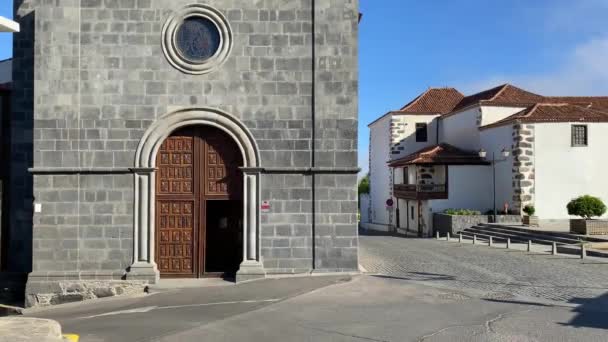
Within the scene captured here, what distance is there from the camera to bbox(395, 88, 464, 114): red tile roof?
37906mm

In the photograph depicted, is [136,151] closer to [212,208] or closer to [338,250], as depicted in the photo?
[212,208]

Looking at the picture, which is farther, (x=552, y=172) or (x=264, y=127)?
(x=552, y=172)

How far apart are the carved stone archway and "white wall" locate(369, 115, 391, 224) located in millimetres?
27403

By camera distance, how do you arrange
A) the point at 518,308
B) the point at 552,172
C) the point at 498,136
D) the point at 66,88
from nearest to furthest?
the point at 518,308
the point at 66,88
the point at 552,172
the point at 498,136

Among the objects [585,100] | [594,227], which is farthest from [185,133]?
[585,100]

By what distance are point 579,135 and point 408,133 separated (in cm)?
1334

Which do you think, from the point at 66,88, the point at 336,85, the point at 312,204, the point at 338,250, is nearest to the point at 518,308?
the point at 338,250

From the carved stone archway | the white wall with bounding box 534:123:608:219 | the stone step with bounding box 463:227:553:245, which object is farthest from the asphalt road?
the white wall with bounding box 534:123:608:219

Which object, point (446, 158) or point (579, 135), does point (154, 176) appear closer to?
point (446, 158)

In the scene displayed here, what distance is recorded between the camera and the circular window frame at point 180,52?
11797 millimetres

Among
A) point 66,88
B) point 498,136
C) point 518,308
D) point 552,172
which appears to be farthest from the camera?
point 498,136

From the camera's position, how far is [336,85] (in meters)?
11.8

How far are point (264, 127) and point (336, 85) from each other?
196 centimetres

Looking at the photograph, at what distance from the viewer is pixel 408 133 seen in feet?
→ 123
